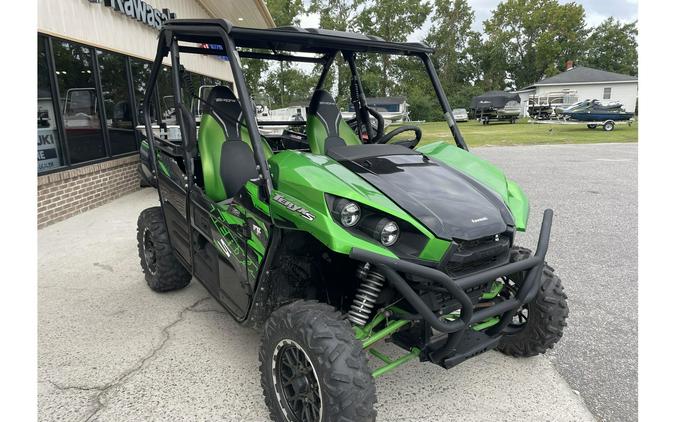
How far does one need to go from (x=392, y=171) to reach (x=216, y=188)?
1.36 meters

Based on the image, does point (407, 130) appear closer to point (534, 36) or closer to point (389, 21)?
point (389, 21)

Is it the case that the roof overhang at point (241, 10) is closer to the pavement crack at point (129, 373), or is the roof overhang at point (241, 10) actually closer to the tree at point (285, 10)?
the pavement crack at point (129, 373)

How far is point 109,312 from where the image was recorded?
130 inches

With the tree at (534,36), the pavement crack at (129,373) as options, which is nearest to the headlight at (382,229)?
the pavement crack at (129,373)

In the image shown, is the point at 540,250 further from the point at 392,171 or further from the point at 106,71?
the point at 106,71

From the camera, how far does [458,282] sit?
5.68 feet

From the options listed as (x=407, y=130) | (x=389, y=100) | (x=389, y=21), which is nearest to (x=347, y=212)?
(x=407, y=130)

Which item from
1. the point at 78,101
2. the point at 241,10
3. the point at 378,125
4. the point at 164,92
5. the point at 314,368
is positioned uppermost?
the point at 241,10

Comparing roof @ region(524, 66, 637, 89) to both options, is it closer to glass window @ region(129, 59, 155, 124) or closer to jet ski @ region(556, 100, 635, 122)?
jet ski @ region(556, 100, 635, 122)

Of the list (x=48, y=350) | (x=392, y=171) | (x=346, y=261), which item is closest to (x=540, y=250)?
(x=392, y=171)

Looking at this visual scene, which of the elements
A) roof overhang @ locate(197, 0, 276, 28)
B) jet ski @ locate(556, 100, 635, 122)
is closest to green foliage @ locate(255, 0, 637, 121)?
jet ski @ locate(556, 100, 635, 122)

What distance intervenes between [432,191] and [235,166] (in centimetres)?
158

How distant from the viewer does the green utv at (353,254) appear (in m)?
1.76

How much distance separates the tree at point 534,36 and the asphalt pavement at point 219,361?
53.3 m
